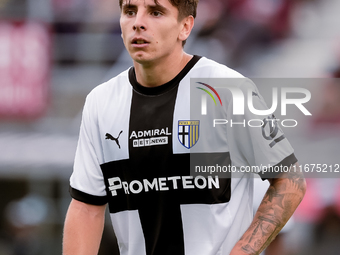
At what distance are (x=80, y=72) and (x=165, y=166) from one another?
516 centimetres

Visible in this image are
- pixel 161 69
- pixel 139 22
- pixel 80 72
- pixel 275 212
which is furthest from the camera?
pixel 80 72

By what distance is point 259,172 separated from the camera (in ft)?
7.68

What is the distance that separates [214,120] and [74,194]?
84 centimetres

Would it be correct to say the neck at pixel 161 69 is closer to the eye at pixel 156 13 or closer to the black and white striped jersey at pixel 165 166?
the black and white striped jersey at pixel 165 166

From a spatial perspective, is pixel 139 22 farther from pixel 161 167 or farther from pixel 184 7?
pixel 161 167

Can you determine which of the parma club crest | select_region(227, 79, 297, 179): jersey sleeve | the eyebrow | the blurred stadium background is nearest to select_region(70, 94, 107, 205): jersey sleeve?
the parma club crest

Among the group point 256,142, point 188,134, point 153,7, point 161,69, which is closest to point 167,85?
point 161,69

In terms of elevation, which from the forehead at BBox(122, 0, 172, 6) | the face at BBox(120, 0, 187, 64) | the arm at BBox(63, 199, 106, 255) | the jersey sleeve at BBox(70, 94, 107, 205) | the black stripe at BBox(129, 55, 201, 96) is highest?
the forehead at BBox(122, 0, 172, 6)

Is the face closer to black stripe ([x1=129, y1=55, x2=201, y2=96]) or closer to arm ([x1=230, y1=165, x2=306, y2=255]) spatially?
black stripe ([x1=129, y1=55, x2=201, y2=96])

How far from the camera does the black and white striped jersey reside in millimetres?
2416

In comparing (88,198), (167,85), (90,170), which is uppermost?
(167,85)

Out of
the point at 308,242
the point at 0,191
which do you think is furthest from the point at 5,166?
the point at 308,242

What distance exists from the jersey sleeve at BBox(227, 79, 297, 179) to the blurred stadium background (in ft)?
14.8

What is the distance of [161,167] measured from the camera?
250cm
